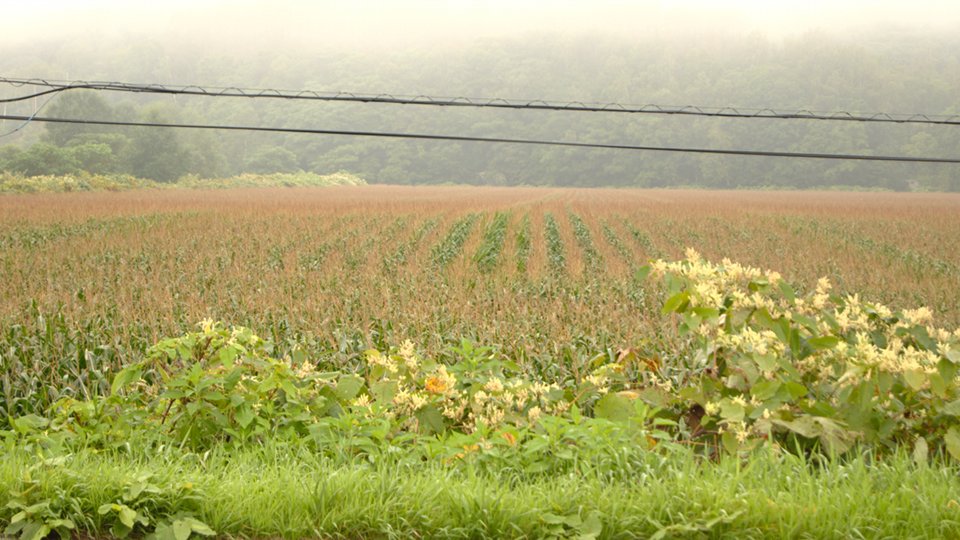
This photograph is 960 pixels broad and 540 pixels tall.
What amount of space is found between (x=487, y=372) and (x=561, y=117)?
4580 inches

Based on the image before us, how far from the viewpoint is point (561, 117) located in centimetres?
11938

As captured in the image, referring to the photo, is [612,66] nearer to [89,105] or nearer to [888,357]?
[89,105]

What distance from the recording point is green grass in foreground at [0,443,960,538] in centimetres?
345

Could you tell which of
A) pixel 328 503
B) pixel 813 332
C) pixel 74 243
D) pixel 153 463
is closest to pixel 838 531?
pixel 813 332

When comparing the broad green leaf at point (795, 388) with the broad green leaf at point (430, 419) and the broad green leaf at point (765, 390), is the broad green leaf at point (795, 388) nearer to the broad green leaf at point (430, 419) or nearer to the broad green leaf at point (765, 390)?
the broad green leaf at point (765, 390)

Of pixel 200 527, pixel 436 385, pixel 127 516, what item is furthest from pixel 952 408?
pixel 127 516

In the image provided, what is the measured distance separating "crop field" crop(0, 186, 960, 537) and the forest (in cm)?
5720

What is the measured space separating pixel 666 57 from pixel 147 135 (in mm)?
89894

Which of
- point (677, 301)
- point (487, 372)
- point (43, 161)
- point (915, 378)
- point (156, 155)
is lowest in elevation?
point (156, 155)

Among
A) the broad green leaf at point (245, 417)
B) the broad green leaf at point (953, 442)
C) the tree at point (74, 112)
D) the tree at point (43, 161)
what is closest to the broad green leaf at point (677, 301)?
the broad green leaf at point (953, 442)

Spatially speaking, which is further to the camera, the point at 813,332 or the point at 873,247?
the point at 873,247

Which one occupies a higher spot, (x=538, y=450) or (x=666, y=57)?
(x=666, y=57)

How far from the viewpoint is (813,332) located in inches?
178

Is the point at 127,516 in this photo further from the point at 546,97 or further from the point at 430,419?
the point at 546,97
